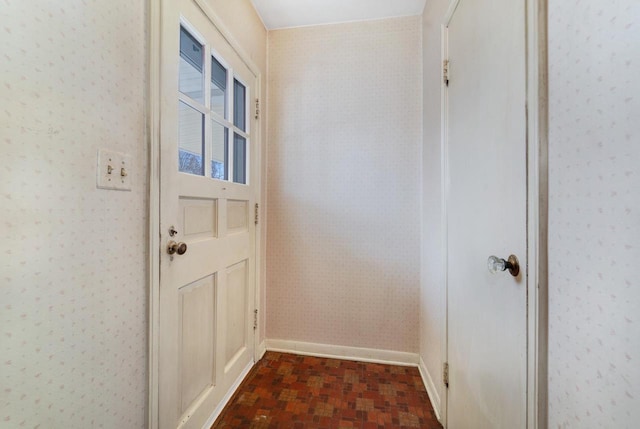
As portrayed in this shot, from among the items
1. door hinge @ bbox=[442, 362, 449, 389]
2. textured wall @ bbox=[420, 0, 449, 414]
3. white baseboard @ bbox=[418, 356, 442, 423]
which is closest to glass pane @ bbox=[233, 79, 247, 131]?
textured wall @ bbox=[420, 0, 449, 414]

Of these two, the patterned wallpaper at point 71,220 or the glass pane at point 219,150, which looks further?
the glass pane at point 219,150

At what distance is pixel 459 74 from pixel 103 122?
4.43ft

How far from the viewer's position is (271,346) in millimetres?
2072

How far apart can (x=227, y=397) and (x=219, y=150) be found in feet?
4.40

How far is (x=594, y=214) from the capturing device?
0.53 m

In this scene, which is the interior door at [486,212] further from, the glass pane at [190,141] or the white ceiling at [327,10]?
the glass pane at [190,141]

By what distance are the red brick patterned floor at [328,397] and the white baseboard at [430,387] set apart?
3cm

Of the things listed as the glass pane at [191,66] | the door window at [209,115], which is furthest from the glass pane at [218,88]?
the glass pane at [191,66]

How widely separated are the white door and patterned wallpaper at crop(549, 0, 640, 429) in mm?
1170

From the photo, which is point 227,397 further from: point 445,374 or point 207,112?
point 207,112

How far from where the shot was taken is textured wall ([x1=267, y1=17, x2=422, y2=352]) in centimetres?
191

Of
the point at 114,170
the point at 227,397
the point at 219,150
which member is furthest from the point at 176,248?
the point at 227,397

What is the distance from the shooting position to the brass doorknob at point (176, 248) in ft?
3.40

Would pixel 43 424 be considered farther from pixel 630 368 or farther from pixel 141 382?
pixel 630 368
